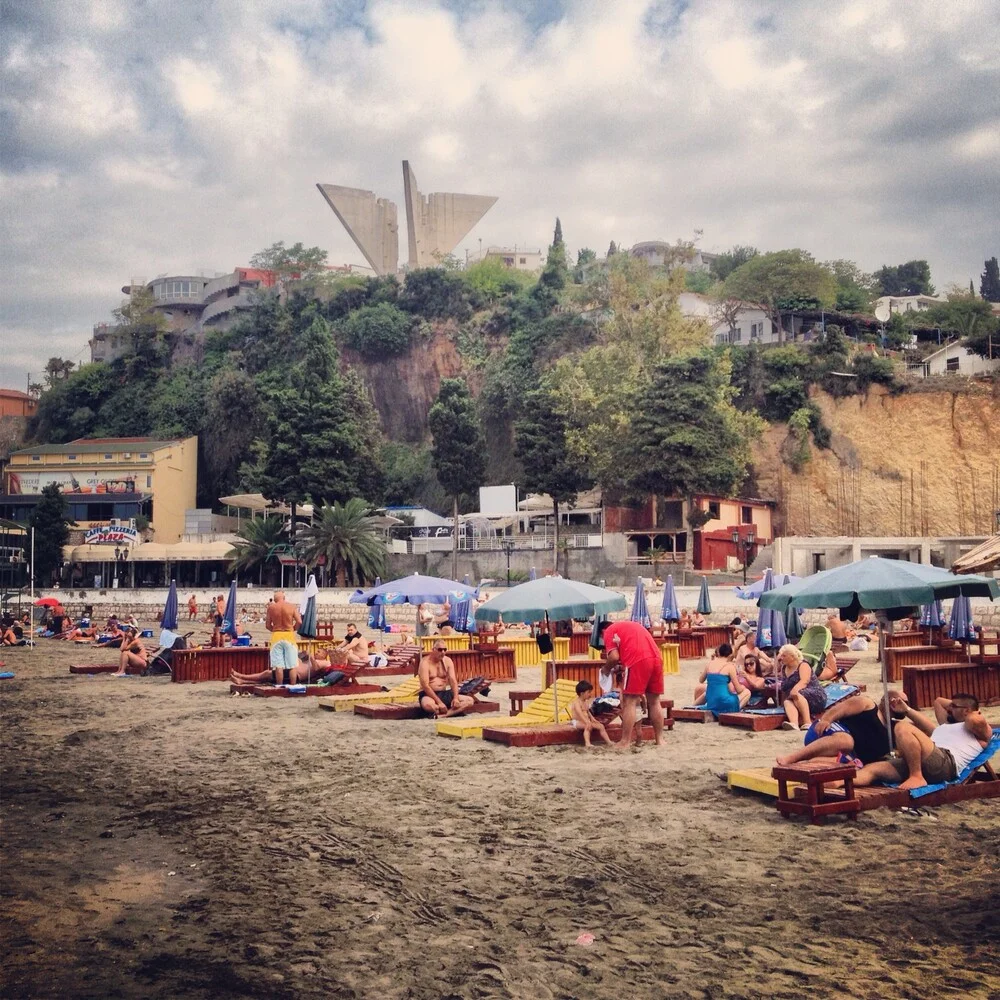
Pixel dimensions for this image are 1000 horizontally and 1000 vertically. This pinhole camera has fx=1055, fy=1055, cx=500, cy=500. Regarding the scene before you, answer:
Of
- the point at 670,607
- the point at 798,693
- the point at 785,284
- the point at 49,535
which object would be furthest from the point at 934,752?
the point at 785,284

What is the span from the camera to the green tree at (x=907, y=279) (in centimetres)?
9262

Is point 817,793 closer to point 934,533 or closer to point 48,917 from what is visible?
point 48,917

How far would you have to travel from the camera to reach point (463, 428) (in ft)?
174

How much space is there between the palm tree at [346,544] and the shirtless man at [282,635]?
2681 cm

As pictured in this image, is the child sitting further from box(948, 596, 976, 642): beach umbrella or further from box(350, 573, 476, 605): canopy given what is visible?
box(948, 596, 976, 642): beach umbrella

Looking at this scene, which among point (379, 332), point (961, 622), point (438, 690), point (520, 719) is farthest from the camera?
point (379, 332)

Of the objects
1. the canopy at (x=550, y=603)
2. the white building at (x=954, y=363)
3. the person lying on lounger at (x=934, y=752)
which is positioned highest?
the white building at (x=954, y=363)

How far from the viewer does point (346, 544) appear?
4319cm

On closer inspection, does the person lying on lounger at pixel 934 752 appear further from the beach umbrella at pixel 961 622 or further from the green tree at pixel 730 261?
the green tree at pixel 730 261

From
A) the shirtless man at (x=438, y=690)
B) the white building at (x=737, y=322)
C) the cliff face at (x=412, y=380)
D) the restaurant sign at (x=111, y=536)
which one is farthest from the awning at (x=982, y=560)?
the cliff face at (x=412, y=380)

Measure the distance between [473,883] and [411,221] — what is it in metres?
81.4

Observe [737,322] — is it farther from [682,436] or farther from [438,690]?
[438,690]

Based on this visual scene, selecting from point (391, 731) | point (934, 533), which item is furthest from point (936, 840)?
point (934, 533)

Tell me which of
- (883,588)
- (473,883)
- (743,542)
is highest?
(743,542)
